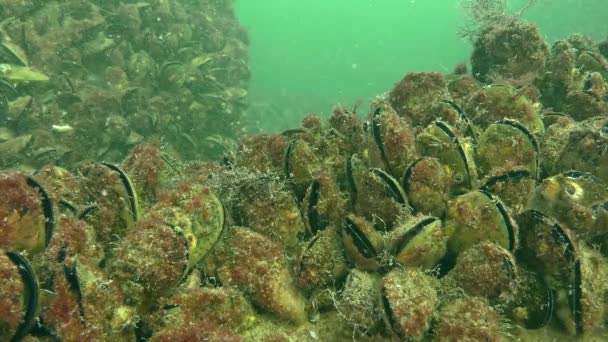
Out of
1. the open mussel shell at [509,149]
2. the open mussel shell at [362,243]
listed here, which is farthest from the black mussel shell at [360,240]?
the open mussel shell at [509,149]

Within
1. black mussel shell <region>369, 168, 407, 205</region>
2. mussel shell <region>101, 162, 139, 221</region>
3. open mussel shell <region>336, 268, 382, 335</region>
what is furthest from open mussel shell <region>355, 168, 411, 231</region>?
mussel shell <region>101, 162, 139, 221</region>

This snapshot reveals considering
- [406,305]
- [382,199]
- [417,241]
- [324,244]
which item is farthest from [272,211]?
[406,305]

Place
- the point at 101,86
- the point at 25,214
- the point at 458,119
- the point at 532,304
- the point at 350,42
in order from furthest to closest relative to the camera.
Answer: the point at 350,42
the point at 101,86
the point at 458,119
the point at 532,304
the point at 25,214

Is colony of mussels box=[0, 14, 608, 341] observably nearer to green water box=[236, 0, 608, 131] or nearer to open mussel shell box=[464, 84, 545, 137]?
open mussel shell box=[464, 84, 545, 137]

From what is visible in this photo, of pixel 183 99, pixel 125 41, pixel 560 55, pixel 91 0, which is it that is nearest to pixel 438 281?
pixel 560 55

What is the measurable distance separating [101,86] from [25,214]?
10.1 m

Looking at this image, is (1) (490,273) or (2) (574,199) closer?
(1) (490,273)

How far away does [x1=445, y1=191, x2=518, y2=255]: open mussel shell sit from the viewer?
10.4 feet

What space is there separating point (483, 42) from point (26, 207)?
22.8ft

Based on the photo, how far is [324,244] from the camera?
3.29 metres

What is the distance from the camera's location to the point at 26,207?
2.86 m

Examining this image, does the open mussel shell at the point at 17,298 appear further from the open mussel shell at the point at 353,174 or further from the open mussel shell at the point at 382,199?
the open mussel shell at the point at 353,174

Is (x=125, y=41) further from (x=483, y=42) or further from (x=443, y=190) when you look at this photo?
(x=443, y=190)

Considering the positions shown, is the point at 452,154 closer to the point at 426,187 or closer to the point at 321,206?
the point at 426,187
